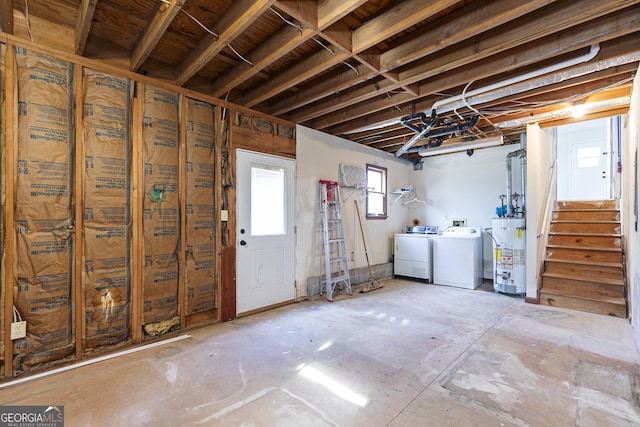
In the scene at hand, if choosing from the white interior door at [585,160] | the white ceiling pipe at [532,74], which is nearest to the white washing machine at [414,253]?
the white ceiling pipe at [532,74]

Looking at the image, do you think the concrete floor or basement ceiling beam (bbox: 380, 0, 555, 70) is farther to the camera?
Result: basement ceiling beam (bbox: 380, 0, 555, 70)

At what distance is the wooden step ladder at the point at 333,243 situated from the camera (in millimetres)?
4445

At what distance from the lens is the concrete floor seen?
1.82m

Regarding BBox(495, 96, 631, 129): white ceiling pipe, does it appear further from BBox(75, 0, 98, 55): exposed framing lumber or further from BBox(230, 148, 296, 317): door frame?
BBox(75, 0, 98, 55): exposed framing lumber

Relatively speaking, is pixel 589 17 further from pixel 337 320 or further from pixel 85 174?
pixel 85 174

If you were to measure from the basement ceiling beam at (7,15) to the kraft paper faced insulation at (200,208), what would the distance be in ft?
4.44

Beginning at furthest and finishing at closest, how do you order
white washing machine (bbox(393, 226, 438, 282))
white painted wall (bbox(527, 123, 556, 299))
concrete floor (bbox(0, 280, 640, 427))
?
white washing machine (bbox(393, 226, 438, 282)) → white painted wall (bbox(527, 123, 556, 299)) → concrete floor (bbox(0, 280, 640, 427))

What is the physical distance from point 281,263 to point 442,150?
3.51m

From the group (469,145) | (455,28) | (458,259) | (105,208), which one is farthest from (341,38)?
(458,259)

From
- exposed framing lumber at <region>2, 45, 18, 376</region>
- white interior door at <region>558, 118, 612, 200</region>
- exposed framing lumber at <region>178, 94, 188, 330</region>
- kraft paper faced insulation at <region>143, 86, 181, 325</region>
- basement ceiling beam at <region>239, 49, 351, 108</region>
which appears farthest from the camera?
white interior door at <region>558, 118, 612, 200</region>

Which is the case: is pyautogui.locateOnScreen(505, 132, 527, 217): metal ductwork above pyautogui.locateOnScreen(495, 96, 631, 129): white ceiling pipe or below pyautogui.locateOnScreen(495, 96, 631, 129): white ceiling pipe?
below

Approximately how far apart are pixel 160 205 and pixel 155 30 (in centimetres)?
155

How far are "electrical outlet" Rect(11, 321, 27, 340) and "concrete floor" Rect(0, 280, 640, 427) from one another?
353mm

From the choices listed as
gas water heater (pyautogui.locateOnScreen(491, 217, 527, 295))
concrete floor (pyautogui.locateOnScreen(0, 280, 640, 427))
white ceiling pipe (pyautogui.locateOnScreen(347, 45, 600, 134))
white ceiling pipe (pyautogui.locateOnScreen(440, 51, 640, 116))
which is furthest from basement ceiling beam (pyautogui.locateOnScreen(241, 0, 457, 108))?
gas water heater (pyautogui.locateOnScreen(491, 217, 527, 295))
